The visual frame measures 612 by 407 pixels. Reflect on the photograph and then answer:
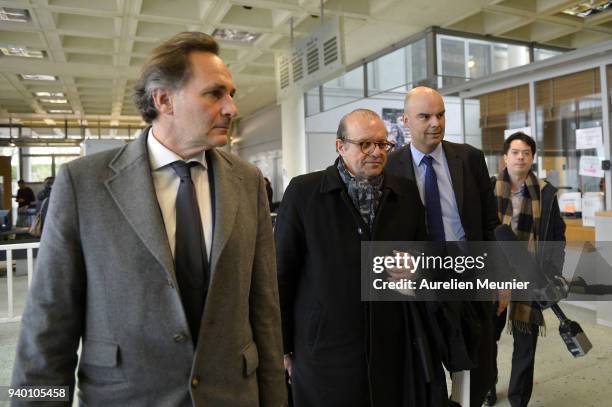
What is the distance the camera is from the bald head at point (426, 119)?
2041mm

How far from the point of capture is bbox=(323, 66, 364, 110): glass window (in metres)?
8.38

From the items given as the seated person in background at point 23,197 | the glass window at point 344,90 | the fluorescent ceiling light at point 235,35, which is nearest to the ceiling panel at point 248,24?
the fluorescent ceiling light at point 235,35

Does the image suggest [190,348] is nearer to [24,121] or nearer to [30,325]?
[30,325]

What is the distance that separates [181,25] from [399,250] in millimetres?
5682

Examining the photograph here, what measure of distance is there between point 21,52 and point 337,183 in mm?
7606

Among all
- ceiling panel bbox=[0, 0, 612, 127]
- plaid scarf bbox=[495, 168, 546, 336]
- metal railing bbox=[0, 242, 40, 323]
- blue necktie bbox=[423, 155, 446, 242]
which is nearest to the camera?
blue necktie bbox=[423, 155, 446, 242]

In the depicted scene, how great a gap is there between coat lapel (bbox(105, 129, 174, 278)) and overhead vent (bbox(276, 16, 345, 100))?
4.37 meters

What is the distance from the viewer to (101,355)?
3.61ft

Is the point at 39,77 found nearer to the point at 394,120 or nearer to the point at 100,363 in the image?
the point at 394,120

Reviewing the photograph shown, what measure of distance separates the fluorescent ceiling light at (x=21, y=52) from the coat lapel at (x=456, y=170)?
23.9 feet

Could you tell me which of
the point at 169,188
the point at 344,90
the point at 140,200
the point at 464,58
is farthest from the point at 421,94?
the point at 344,90

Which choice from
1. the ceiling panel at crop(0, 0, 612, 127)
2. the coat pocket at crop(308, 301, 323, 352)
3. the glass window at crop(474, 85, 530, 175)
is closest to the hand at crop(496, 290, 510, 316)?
the coat pocket at crop(308, 301, 323, 352)

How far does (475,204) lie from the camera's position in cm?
208

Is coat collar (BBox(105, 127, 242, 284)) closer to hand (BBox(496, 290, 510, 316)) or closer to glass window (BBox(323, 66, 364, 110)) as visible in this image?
hand (BBox(496, 290, 510, 316))
